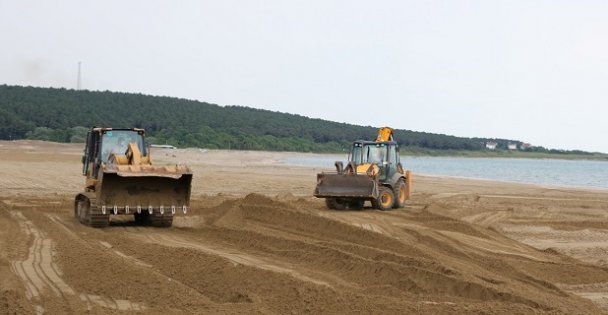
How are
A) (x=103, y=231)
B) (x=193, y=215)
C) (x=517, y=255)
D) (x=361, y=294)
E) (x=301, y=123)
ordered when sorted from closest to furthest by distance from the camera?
(x=361, y=294), (x=517, y=255), (x=103, y=231), (x=193, y=215), (x=301, y=123)

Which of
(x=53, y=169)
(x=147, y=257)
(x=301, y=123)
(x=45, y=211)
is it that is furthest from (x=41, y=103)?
(x=147, y=257)

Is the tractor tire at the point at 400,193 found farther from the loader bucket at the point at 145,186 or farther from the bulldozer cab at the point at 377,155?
the loader bucket at the point at 145,186

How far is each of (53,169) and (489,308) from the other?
33.6 meters

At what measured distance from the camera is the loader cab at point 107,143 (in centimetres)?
1627

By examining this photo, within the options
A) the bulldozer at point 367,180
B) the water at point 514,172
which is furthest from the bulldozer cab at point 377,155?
the water at point 514,172

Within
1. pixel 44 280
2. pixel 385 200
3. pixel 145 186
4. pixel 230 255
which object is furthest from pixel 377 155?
pixel 44 280

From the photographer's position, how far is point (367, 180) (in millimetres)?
19734

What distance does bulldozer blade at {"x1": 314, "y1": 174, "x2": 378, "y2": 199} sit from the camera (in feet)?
64.5

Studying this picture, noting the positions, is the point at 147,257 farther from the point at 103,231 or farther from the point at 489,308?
the point at 489,308

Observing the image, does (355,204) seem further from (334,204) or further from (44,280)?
(44,280)

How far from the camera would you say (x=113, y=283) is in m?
8.99

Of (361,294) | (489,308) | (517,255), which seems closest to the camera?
(489,308)

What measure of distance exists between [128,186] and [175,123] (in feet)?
303

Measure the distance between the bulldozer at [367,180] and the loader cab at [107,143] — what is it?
539cm
